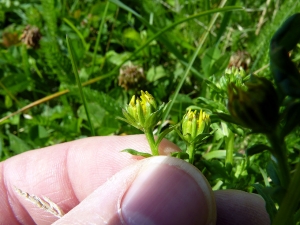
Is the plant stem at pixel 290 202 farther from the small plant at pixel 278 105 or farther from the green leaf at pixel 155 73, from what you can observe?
the green leaf at pixel 155 73

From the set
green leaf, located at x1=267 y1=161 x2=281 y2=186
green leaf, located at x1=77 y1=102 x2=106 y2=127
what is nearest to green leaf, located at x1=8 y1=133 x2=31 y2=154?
green leaf, located at x1=77 y1=102 x2=106 y2=127

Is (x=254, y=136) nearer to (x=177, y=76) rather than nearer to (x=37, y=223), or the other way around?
(x=177, y=76)

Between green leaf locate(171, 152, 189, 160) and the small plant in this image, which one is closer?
the small plant

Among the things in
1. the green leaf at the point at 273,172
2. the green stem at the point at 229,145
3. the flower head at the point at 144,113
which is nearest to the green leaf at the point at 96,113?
the green stem at the point at 229,145

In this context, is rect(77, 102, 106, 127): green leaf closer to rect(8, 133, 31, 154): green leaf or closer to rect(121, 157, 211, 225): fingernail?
rect(8, 133, 31, 154): green leaf

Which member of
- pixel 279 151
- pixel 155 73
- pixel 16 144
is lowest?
pixel 16 144

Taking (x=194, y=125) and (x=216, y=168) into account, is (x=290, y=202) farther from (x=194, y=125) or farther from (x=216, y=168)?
(x=216, y=168)

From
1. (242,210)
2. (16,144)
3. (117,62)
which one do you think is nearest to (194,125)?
(242,210)
